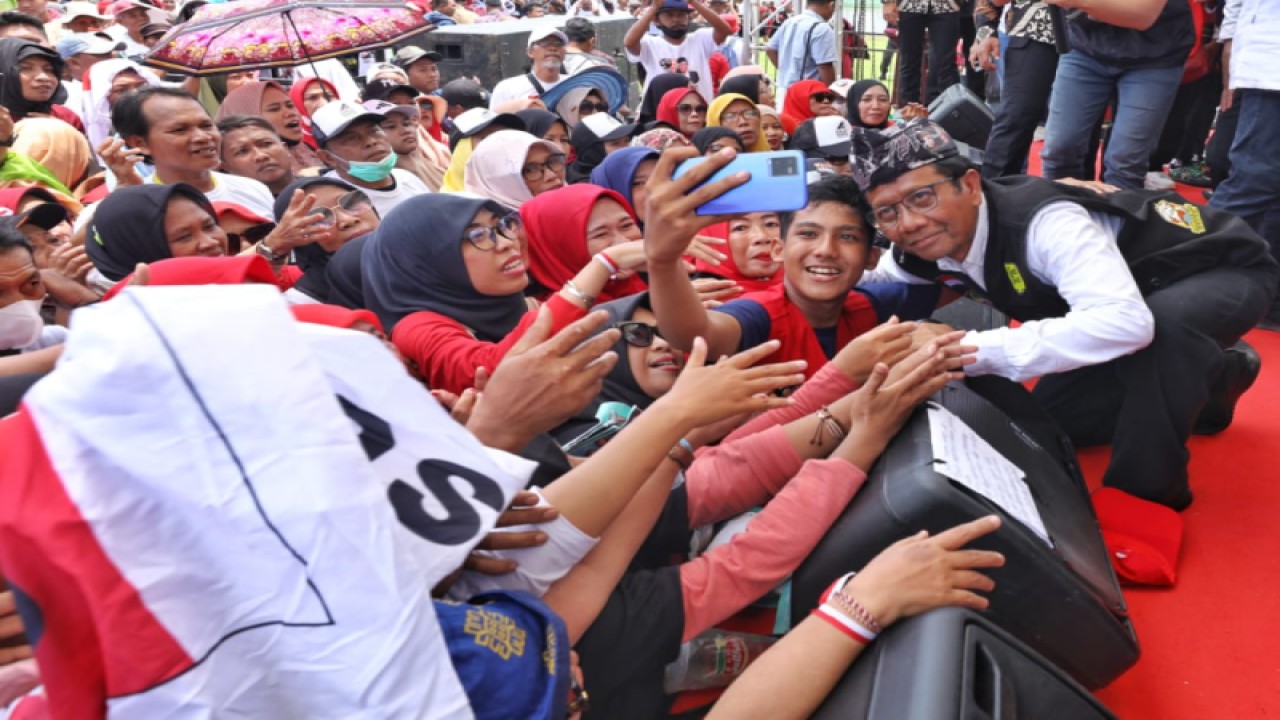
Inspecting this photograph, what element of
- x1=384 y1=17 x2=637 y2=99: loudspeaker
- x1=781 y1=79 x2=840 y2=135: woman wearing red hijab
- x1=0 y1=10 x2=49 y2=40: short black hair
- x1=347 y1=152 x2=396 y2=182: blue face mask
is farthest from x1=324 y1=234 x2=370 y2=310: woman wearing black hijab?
x1=384 y1=17 x2=637 y2=99: loudspeaker

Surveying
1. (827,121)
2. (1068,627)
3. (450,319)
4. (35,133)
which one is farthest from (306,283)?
(827,121)

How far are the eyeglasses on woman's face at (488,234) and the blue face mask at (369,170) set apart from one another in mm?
1597

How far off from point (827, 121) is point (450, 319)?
3163 mm

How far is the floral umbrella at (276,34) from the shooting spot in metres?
4.13

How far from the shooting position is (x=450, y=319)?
99.7 inches

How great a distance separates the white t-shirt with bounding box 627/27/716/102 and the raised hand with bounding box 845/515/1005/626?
20.1 ft

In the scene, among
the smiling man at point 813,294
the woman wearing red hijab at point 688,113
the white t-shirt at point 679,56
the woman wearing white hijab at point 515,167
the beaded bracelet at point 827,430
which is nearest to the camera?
the beaded bracelet at point 827,430

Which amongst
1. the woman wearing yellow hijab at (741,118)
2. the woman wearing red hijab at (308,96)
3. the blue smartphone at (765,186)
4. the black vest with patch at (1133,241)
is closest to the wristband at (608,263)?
the blue smartphone at (765,186)

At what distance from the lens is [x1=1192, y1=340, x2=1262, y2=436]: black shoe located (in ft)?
8.45

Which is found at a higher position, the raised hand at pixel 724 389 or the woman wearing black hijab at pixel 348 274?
the raised hand at pixel 724 389

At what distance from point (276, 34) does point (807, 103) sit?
11.6ft

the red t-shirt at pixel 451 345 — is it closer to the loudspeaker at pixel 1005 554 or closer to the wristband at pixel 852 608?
the loudspeaker at pixel 1005 554

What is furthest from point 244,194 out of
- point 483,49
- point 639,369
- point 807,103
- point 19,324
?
point 483,49

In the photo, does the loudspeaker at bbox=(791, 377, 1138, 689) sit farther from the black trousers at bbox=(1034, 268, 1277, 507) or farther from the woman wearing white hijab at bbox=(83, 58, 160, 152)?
the woman wearing white hijab at bbox=(83, 58, 160, 152)
